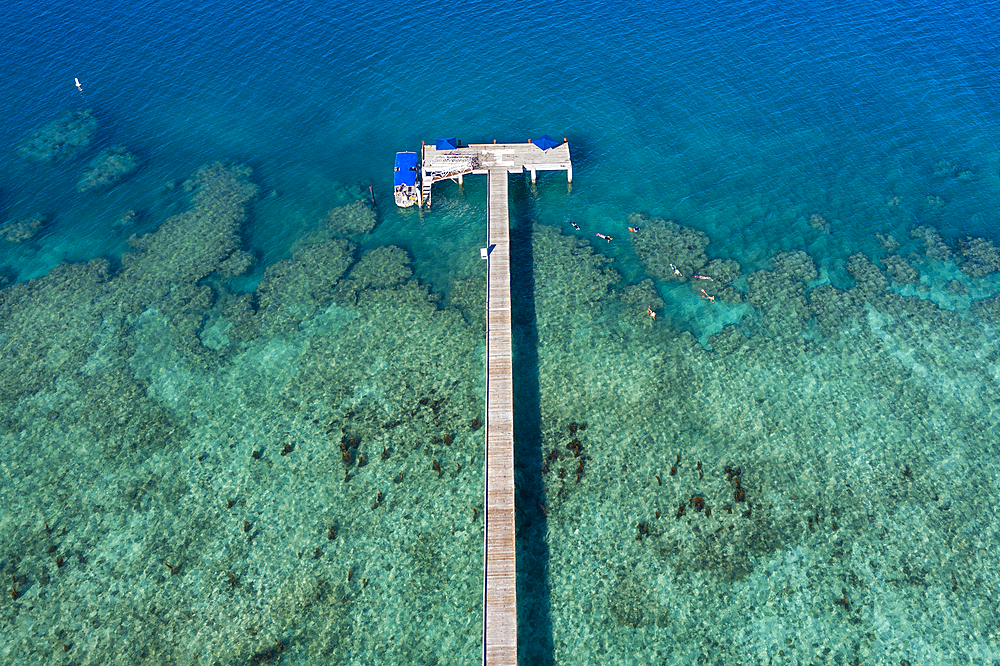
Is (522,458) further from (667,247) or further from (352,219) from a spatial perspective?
(352,219)

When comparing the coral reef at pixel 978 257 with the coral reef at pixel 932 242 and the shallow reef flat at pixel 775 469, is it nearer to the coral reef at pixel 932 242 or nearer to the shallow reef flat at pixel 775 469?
the shallow reef flat at pixel 775 469

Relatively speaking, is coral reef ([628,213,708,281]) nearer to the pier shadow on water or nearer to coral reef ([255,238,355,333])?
the pier shadow on water

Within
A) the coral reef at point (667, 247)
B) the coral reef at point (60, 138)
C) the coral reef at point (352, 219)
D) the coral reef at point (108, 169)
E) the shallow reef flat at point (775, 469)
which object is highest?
the coral reef at point (60, 138)

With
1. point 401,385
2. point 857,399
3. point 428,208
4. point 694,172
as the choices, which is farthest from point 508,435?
point 694,172

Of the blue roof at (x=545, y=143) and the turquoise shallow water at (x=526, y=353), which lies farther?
the blue roof at (x=545, y=143)

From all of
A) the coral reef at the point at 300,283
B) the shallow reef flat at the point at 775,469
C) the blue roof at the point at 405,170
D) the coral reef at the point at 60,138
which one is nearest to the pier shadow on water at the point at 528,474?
the shallow reef flat at the point at 775,469

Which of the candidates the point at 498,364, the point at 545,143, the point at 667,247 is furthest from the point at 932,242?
the point at 498,364
